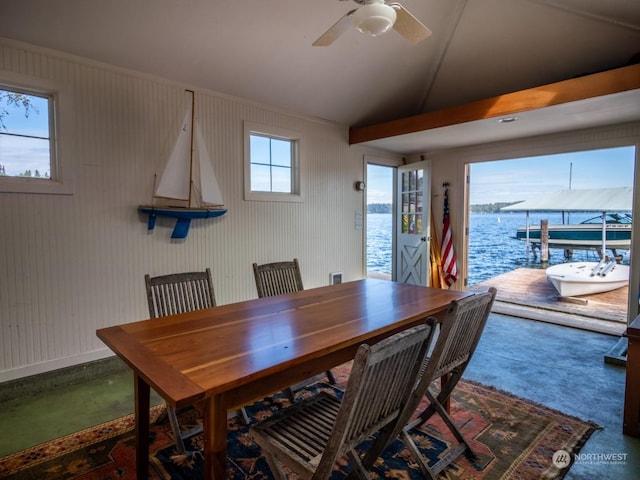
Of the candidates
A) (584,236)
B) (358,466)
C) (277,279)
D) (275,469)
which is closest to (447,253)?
(277,279)

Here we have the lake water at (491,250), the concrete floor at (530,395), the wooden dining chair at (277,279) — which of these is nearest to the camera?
the concrete floor at (530,395)

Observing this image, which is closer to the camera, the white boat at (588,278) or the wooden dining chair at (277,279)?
the wooden dining chair at (277,279)

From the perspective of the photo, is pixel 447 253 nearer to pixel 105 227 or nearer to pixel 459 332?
pixel 459 332

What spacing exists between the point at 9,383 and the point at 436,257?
4.90m

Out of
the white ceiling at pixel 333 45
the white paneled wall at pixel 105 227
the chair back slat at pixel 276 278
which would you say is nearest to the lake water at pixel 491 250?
the white ceiling at pixel 333 45

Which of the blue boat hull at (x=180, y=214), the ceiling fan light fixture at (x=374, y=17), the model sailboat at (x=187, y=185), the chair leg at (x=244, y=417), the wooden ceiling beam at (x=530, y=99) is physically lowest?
the chair leg at (x=244, y=417)

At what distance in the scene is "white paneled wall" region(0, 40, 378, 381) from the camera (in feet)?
8.27

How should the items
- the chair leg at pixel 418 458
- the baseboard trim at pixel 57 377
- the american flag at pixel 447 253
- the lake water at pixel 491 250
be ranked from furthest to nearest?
the lake water at pixel 491 250 < the american flag at pixel 447 253 < the baseboard trim at pixel 57 377 < the chair leg at pixel 418 458

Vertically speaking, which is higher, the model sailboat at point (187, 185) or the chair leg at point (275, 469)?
the model sailboat at point (187, 185)

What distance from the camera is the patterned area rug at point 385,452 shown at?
→ 68.8 inches

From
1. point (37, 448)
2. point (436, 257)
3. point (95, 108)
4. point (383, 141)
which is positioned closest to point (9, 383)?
point (37, 448)

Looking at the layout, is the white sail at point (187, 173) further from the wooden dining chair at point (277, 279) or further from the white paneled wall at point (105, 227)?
the wooden dining chair at point (277, 279)

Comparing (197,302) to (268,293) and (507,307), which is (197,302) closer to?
(268,293)

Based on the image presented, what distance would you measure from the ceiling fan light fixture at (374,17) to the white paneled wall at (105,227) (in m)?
2.08
